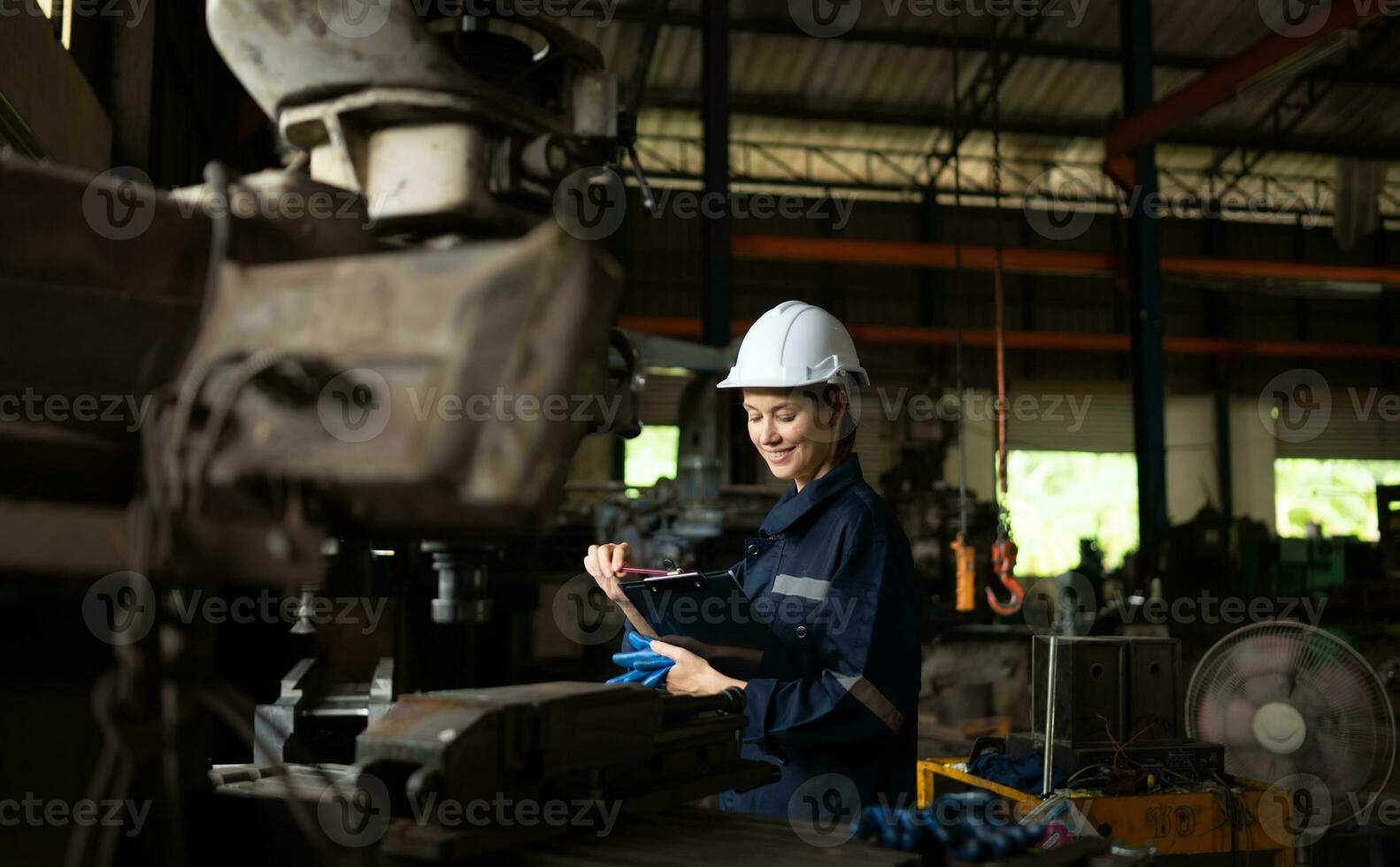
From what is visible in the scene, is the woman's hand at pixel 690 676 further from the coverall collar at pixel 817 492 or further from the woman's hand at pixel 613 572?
the coverall collar at pixel 817 492

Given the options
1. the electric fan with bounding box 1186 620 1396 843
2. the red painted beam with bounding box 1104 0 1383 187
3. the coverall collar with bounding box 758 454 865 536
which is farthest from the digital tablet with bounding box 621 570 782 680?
the red painted beam with bounding box 1104 0 1383 187

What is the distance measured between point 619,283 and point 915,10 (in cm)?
938

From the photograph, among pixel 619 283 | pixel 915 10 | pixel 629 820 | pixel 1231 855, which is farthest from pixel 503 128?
pixel 915 10

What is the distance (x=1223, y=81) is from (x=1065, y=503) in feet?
22.7

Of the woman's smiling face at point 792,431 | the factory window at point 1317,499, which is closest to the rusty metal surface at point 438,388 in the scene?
the woman's smiling face at point 792,431

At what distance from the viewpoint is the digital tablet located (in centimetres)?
163

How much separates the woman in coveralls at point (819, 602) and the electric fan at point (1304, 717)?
1.50 meters

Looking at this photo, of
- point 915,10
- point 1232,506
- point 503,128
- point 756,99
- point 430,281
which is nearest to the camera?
point 430,281

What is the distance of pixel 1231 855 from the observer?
2355 millimetres

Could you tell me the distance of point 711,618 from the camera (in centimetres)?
164

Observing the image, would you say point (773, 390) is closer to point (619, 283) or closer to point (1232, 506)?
point (619, 283)

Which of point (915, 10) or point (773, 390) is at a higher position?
point (915, 10)

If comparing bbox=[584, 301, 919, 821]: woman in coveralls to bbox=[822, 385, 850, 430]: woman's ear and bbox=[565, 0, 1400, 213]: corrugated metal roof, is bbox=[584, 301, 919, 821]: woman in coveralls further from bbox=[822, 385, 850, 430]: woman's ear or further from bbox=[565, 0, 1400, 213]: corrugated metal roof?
bbox=[565, 0, 1400, 213]: corrugated metal roof

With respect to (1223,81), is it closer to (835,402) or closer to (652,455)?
(835,402)
